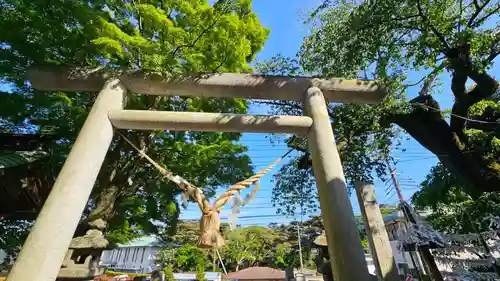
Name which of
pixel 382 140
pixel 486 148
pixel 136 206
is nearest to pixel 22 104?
pixel 136 206

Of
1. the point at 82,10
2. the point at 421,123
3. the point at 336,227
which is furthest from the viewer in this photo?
the point at 421,123

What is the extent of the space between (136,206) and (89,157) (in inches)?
198

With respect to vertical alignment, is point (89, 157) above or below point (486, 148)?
below

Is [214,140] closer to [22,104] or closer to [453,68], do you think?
[22,104]

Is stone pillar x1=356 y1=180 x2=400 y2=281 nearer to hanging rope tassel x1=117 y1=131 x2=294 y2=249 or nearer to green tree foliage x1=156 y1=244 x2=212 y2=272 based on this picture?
hanging rope tassel x1=117 y1=131 x2=294 y2=249

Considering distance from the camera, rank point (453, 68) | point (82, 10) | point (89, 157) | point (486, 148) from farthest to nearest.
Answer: point (486, 148)
point (453, 68)
point (82, 10)
point (89, 157)

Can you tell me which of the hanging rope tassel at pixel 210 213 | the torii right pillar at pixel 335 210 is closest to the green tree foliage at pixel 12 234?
the hanging rope tassel at pixel 210 213

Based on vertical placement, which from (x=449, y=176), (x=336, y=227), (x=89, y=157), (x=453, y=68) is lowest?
(x=336, y=227)

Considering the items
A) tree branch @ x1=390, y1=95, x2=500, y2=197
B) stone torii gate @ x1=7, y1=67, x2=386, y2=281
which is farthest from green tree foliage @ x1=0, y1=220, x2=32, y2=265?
tree branch @ x1=390, y1=95, x2=500, y2=197

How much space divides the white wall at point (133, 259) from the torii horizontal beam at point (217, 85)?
25.9 m

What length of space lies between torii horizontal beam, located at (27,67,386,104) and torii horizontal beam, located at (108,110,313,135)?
1.28 feet

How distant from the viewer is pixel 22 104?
15.7ft

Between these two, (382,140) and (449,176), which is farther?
(449,176)

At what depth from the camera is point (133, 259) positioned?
90.2ft
